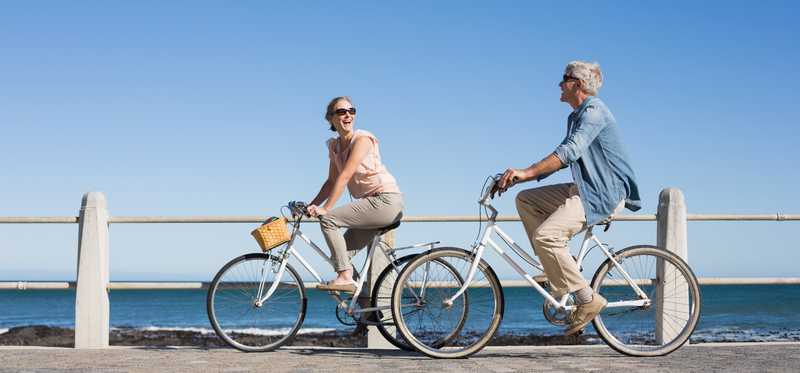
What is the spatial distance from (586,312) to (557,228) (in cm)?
51

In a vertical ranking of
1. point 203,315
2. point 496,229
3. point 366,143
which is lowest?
point 203,315

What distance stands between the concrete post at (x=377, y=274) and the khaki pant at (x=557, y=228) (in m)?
0.96

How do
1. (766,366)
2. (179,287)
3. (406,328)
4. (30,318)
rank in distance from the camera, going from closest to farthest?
(766,366) → (406,328) → (179,287) → (30,318)

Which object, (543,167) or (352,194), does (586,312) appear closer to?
(543,167)

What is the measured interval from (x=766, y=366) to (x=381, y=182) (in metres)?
2.40

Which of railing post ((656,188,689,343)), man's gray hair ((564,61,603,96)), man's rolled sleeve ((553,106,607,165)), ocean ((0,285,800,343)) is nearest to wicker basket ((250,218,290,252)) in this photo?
man's rolled sleeve ((553,106,607,165))

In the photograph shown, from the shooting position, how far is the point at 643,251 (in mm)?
5508

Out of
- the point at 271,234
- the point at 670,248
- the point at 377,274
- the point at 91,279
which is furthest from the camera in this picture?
the point at 91,279

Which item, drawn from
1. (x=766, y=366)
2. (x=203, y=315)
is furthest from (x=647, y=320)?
(x=203, y=315)

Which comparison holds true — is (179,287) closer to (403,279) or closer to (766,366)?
(403,279)

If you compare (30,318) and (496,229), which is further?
(30,318)

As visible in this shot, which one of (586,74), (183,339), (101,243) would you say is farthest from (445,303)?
(183,339)

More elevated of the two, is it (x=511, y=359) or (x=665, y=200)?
(x=665, y=200)

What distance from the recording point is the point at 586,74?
5188 mm
